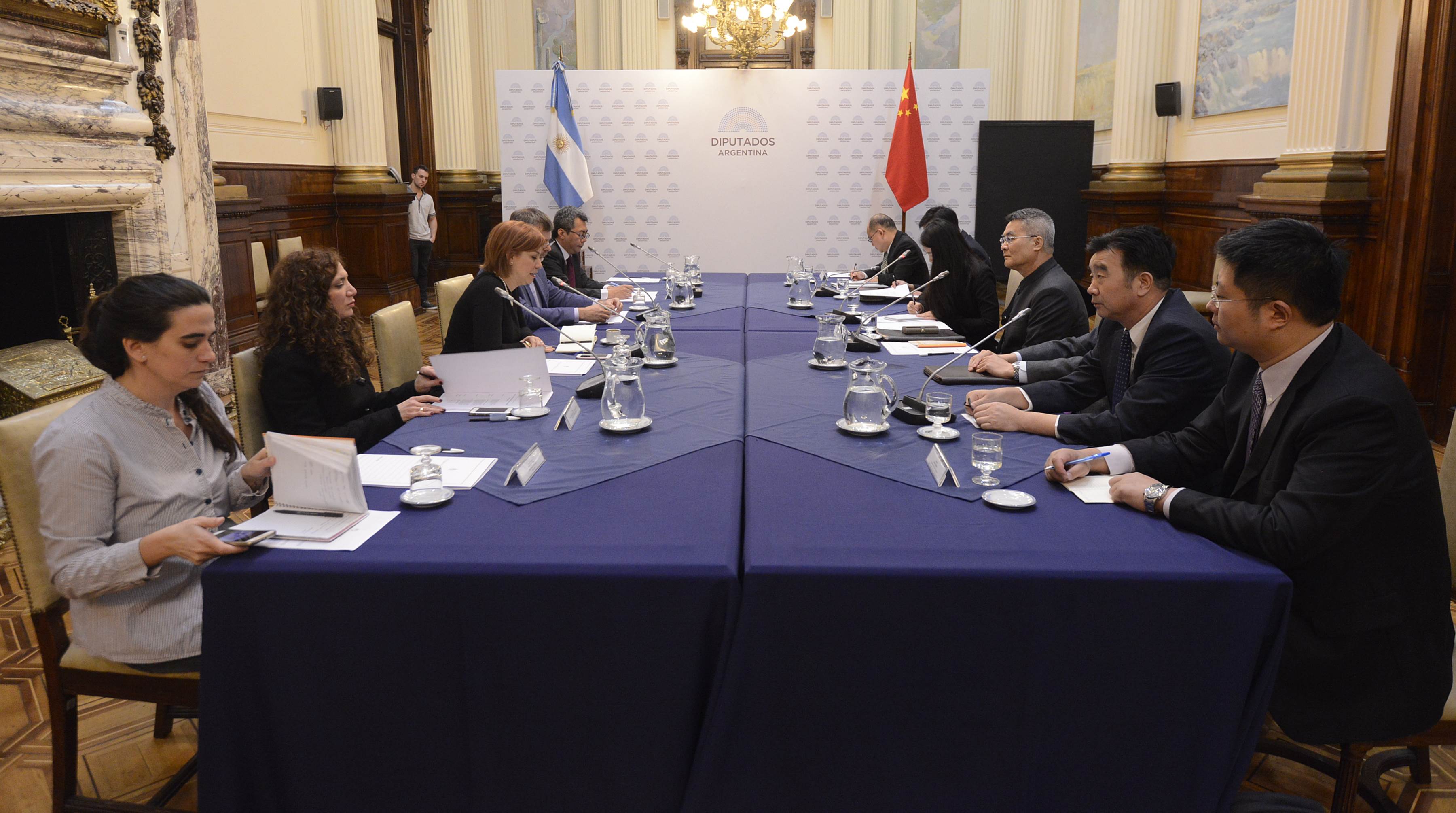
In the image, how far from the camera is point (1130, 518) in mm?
1870

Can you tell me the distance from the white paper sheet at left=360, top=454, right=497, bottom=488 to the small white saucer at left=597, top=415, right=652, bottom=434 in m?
0.35

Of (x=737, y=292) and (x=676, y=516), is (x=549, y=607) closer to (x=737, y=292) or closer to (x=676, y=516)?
(x=676, y=516)

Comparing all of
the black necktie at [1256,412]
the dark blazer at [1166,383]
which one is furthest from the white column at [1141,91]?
the black necktie at [1256,412]

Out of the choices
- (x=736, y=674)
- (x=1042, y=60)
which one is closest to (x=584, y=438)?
(x=736, y=674)

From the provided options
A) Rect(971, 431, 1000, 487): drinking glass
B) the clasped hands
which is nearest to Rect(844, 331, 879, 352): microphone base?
the clasped hands

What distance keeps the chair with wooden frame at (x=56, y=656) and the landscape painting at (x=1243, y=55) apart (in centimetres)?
694

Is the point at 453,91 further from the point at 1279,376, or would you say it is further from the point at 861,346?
the point at 1279,376

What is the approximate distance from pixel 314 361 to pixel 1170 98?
7.42 meters

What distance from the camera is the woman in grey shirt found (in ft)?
5.61

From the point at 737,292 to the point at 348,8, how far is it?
5.10 metres

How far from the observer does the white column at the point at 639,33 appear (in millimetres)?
11906

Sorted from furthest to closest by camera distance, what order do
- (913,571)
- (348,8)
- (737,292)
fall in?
(348,8) → (737,292) → (913,571)

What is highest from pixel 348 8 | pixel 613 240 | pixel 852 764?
pixel 348 8

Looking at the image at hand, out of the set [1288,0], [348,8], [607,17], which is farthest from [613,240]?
[1288,0]
